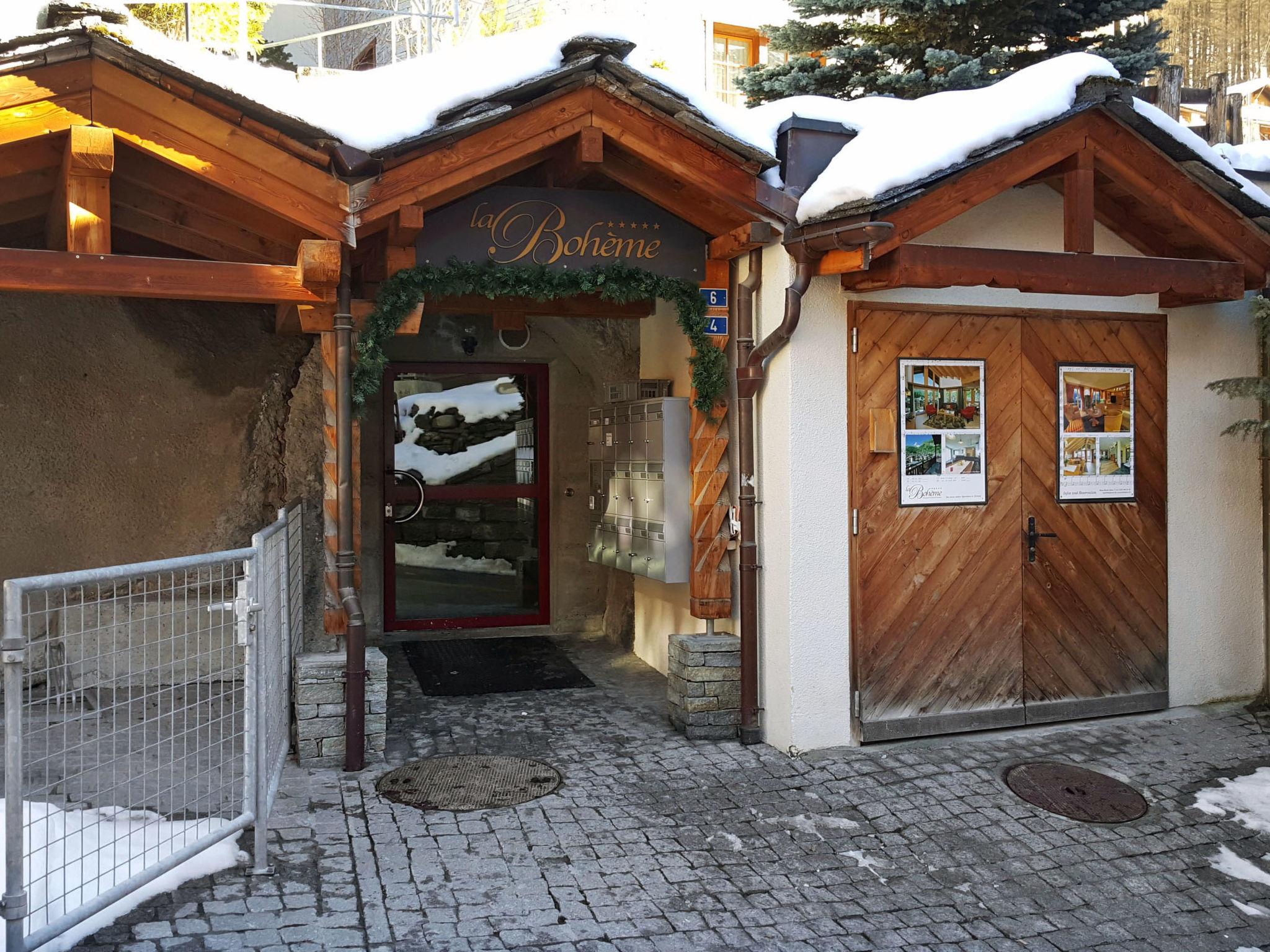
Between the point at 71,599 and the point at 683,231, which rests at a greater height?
the point at 683,231

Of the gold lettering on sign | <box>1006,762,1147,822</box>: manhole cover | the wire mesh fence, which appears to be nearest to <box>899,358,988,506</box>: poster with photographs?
<box>1006,762,1147,822</box>: manhole cover

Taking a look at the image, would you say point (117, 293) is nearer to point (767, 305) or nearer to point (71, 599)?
point (71, 599)

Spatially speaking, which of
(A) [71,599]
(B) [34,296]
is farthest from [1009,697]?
(B) [34,296]

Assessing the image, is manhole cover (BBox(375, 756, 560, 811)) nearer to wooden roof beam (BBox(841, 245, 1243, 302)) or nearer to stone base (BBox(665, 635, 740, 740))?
stone base (BBox(665, 635, 740, 740))

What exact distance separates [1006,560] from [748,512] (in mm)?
1612

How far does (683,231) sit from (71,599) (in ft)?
15.6

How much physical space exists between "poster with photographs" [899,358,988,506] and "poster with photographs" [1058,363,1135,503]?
2.01ft

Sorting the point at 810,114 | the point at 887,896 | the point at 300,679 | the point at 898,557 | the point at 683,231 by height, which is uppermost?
the point at 810,114

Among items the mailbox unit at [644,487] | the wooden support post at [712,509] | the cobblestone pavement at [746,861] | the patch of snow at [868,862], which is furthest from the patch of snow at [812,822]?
the mailbox unit at [644,487]

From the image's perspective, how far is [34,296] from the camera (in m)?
7.21

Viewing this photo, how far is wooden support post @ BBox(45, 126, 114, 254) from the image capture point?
5.05 metres

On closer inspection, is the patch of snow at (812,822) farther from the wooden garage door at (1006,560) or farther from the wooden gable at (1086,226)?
the wooden gable at (1086,226)

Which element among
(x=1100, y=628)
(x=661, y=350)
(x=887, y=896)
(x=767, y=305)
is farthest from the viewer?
(x=661, y=350)

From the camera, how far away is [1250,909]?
437 centimetres
